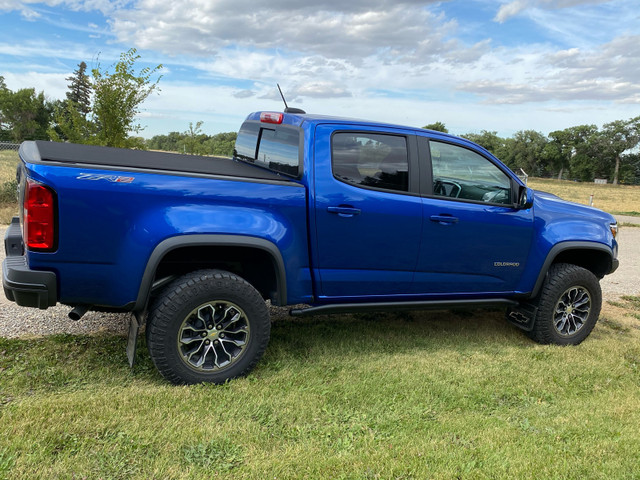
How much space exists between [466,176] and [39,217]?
10.9ft

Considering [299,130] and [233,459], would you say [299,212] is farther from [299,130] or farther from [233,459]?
[233,459]

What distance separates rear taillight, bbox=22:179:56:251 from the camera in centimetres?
298

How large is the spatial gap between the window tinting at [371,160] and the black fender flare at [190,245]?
81 centimetres

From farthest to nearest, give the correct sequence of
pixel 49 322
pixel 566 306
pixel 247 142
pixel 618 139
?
pixel 618 139 < pixel 247 142 < pixel 566 306 < pixel 49 322

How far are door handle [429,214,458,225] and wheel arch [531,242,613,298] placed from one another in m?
1.13

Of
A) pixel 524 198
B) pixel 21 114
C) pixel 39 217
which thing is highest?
pixel 21 114

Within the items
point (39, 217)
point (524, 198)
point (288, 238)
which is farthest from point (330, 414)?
point (524, 198)

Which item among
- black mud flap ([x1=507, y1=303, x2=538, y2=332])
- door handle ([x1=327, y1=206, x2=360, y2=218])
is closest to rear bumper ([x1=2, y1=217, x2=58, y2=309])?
door handle ([x1=327, y1=206, x2=360, y2=218])

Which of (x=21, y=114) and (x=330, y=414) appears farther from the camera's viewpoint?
(x=21, y=114)

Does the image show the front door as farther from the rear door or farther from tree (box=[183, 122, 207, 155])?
tree (box=[183, 122, 207, 155])

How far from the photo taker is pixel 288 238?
3.68 metres

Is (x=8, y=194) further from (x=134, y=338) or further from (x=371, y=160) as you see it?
(x=371, y=160)

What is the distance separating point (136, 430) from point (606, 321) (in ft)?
17.5

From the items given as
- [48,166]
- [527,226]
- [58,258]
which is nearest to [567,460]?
[527,226]
